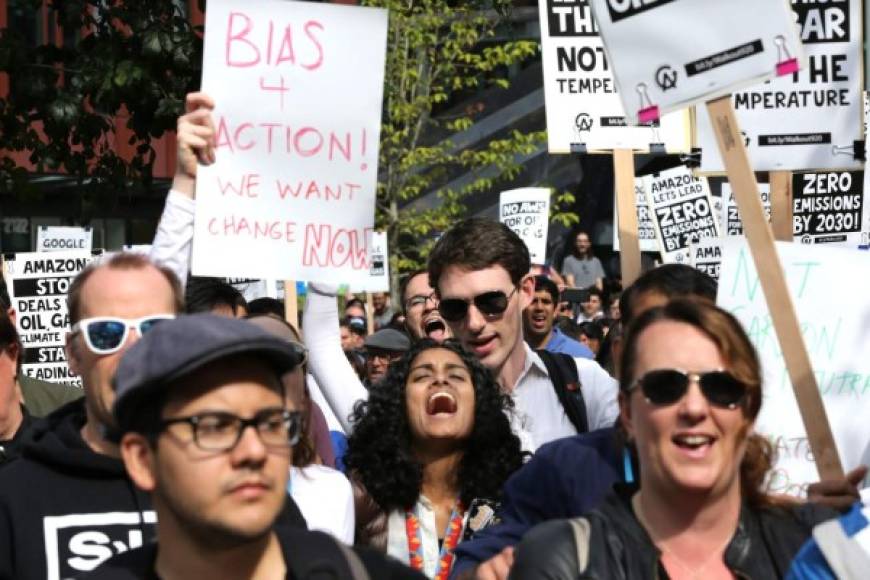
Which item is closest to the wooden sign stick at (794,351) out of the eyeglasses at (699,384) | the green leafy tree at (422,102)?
the eyeglasses at (699,384)

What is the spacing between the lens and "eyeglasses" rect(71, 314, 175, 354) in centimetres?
419

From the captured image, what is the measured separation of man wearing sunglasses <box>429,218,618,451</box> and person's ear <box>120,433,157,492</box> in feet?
9.21

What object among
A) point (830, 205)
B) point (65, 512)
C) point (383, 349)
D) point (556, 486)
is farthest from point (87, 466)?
point (830, 205)

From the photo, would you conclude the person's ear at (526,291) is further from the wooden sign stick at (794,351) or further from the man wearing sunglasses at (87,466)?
the man wearing sunglasses at (87,466)

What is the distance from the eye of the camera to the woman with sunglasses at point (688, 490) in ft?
11.2

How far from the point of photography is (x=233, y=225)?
5539 mm

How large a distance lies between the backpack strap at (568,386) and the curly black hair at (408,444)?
21 centimetres

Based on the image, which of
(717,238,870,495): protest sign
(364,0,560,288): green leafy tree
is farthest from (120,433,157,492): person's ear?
(364,0,560,288): green leafy tree

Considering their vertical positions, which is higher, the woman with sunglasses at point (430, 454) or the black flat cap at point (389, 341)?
the black flat cap at point (389, 341)

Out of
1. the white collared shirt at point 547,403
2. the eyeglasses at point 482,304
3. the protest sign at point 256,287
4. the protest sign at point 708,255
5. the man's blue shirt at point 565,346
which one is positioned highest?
the protest sign at point 708,255

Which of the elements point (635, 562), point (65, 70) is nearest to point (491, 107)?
point (65, 70)

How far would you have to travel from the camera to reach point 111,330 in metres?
4.20

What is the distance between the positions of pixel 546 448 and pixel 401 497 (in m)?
1.29

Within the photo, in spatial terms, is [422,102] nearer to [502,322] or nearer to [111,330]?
[502,322]
